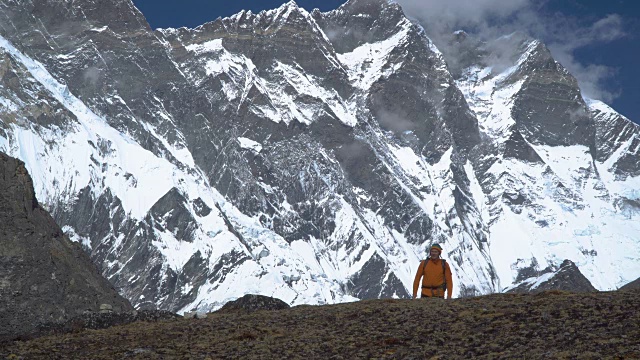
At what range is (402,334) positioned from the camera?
24969 millimetres

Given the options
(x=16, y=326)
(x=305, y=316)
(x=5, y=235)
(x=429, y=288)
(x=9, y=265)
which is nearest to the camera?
(x=305, y=316)

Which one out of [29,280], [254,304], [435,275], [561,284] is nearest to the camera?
[254,304]

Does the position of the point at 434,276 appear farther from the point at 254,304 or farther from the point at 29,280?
the point at 29,280

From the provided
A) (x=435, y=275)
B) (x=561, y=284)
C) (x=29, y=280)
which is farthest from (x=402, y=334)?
(x=561, y=284)

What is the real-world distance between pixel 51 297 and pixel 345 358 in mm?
24539

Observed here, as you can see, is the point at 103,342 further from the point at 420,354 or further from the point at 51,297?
the point at 51,297

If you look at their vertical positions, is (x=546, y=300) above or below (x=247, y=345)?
above

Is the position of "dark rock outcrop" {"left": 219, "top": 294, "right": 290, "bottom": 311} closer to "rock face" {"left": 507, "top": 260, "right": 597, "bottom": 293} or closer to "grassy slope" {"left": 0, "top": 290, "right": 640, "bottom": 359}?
"grassy slope" {"left": 0, "top": 290, "right": 640, "bottom": 359}

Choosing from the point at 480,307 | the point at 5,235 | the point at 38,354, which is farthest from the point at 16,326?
the point at 480,307

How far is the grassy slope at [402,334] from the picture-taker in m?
22.9

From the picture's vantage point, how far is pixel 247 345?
24.8 metres

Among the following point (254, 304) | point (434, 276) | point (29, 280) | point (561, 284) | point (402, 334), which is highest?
point (561, 284)

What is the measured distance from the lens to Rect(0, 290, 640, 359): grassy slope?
22922 mm

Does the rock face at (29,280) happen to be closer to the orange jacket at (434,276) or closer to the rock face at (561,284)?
the orange jacket at (434,276)
